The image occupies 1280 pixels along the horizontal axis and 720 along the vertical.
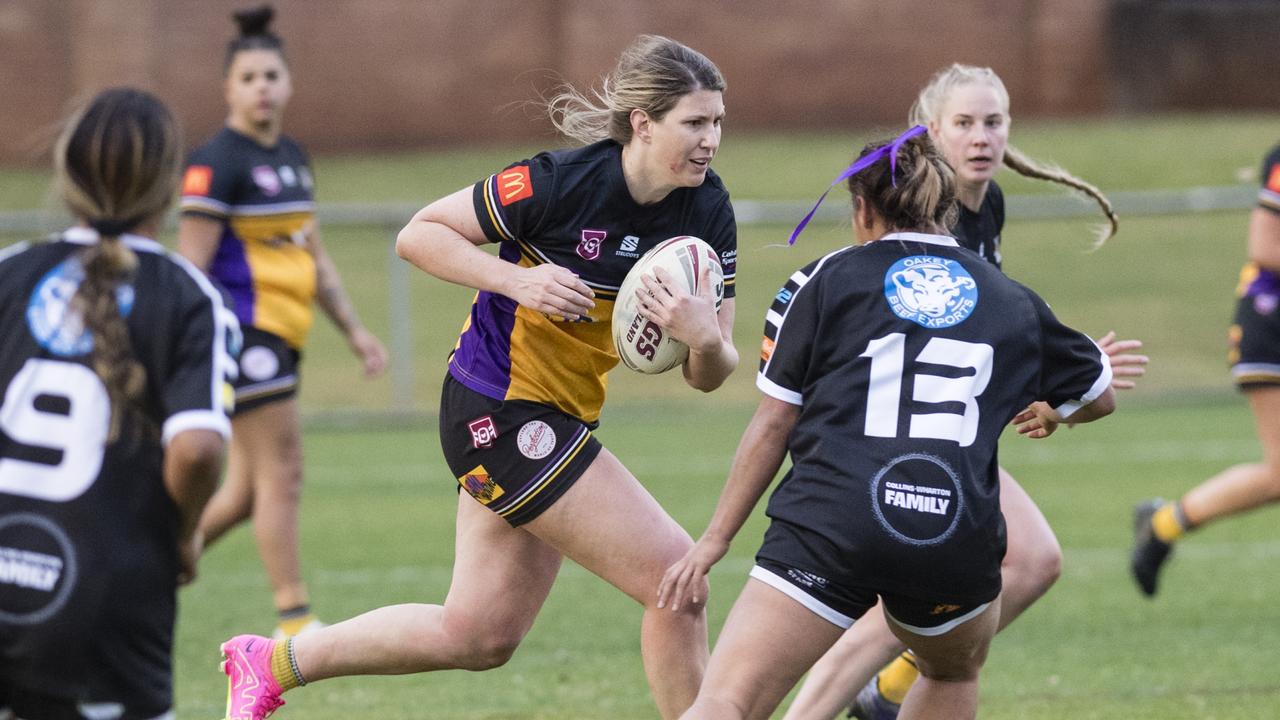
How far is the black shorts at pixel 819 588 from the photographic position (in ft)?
12.1

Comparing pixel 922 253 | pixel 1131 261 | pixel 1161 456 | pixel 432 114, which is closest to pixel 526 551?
pixel 922 253

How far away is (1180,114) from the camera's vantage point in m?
29.2

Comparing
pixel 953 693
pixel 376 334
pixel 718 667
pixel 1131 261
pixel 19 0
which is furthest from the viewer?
pixel 19 0

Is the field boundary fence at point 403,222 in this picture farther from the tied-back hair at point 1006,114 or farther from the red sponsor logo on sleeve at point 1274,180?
the tied-back hair at point 1006,114

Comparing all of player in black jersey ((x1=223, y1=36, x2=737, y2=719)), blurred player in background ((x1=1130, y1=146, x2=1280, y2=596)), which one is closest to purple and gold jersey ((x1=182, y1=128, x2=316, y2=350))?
player in black jersey ((x1=223, y1=36, x2=737, y2=719))

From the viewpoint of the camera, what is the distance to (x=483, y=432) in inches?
173

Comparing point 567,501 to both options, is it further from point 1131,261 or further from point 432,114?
point 432,114

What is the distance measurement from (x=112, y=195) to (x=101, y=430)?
46cm

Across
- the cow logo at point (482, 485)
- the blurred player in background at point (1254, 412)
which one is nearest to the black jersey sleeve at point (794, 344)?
the cow logo at point (482, 485)

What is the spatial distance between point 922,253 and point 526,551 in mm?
1424

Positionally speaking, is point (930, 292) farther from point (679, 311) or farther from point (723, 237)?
point (723, 237)

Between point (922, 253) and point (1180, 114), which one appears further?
point (1180, 114)

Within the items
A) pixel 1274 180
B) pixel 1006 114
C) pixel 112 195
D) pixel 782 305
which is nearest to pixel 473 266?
pixel 782 305

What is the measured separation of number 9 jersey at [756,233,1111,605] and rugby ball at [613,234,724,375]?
18.2 inches
